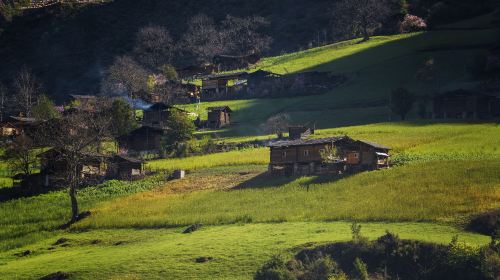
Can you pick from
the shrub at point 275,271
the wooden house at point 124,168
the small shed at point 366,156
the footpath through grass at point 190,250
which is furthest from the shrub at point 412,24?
the shrub at point 275,271

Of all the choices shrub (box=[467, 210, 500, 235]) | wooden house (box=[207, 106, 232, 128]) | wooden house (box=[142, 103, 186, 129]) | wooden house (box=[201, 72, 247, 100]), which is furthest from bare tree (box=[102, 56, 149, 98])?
shrub (box=[467, 210, 500, 235])

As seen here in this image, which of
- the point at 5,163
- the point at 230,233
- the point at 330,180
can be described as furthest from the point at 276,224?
the point at 5,163

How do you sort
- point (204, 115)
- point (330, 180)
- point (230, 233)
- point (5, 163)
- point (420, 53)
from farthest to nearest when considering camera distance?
point (420, 53) < point (204, 115) < point (5, 163) < point (330, 180) < point (230, 233)

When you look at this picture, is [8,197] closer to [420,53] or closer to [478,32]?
[420,53]

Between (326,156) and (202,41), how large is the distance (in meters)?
112

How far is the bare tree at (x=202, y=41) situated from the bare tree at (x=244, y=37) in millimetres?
2238

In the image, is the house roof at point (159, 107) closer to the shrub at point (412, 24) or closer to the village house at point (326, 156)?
the village house at point (326, 156)

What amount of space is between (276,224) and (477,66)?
66.1m

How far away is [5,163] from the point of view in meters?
98.9

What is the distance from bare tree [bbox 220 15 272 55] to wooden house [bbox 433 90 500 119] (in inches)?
2887

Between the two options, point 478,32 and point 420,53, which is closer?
point 420,53

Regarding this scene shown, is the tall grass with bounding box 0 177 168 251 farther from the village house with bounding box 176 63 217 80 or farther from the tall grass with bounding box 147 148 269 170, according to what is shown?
the village house with bounding box 176 63 217 80

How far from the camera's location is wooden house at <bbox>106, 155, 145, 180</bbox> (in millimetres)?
88250

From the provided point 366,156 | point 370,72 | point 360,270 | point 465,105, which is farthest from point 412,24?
point 360,270
